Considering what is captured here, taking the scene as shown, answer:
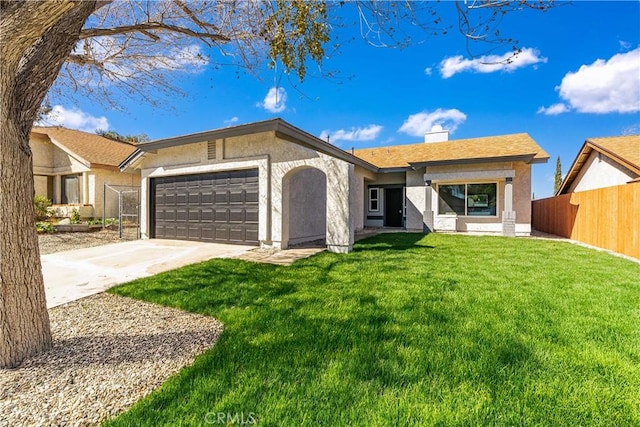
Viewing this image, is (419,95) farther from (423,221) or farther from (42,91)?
(42,91)

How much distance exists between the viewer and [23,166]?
273cm

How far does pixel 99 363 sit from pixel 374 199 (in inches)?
617

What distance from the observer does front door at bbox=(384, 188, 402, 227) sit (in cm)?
1669

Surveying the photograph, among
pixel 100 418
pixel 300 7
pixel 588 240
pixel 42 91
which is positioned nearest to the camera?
pixel 100 418

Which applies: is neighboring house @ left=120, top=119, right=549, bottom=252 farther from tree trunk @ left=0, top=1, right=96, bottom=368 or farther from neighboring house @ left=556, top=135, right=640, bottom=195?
tree trunk @ left=0, top=1, right=96, bottom=368

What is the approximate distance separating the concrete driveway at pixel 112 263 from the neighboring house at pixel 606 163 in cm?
1441

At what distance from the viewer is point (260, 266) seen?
263 inches

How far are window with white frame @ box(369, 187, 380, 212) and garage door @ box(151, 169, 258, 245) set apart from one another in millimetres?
9501

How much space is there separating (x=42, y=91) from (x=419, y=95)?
43.3 feet

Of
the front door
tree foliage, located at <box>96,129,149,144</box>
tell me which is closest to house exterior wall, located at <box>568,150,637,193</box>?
the front door

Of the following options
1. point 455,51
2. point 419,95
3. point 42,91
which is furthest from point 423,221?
point 42,91

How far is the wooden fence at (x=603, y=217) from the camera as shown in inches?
318

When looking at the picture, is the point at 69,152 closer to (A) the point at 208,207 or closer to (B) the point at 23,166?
(A) the point at 208,207

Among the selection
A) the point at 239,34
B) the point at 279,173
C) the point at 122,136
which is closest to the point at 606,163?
the point at 279,173
